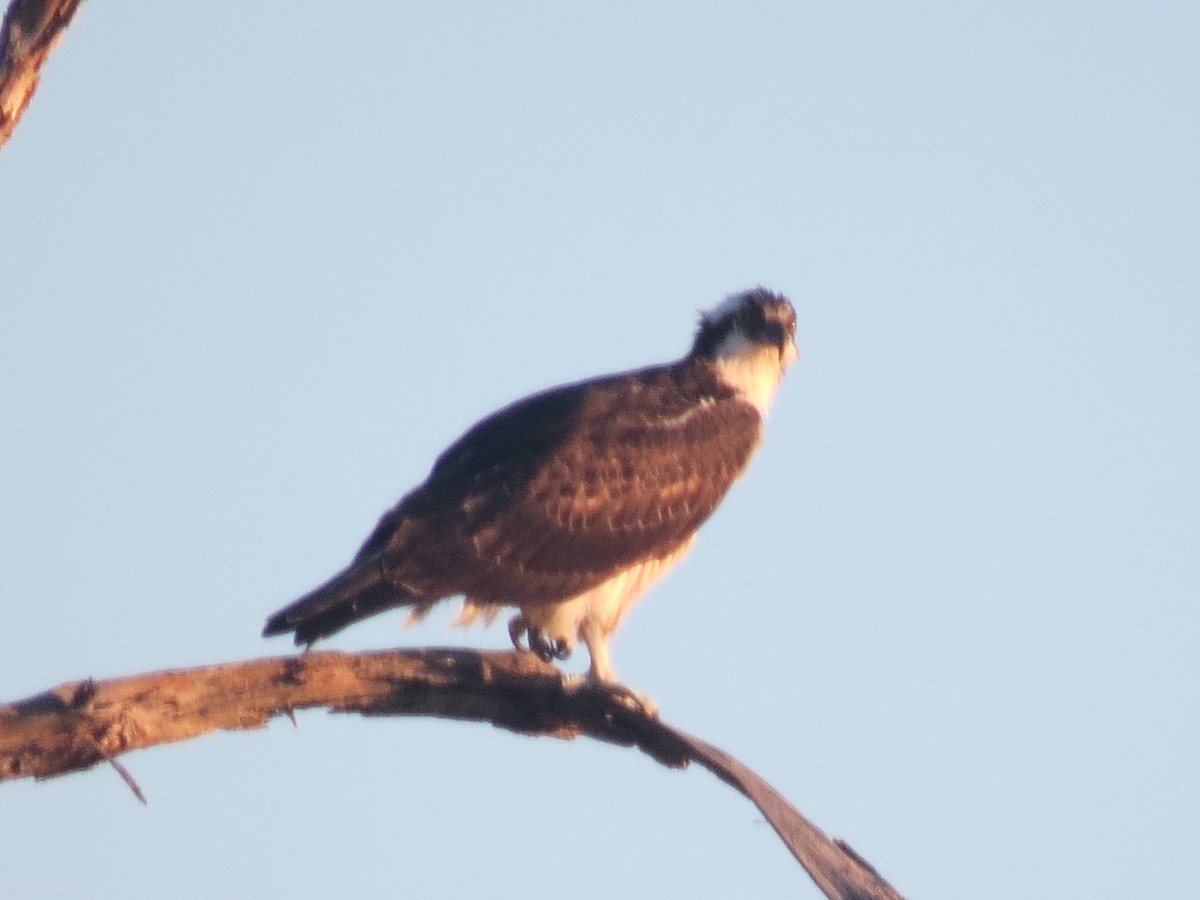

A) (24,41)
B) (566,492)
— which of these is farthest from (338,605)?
(24,41)

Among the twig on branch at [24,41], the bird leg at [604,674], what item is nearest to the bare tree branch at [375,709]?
the bird leg at [604,674]

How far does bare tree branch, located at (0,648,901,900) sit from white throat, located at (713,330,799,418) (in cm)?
330

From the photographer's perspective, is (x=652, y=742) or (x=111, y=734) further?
(x=652, y=742)

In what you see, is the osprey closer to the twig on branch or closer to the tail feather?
the tail feather

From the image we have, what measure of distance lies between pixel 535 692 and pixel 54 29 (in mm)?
3686

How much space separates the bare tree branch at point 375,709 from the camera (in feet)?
23.0

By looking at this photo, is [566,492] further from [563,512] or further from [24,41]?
[24,41]

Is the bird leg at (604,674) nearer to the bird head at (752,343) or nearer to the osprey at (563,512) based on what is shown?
the osprey at (563,512)

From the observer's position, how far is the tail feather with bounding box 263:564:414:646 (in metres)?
9.28

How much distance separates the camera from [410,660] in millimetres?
8094

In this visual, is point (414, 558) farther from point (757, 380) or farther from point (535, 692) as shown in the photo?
point (757, 380)

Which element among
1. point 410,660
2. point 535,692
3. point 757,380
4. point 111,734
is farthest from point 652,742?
point 757,380

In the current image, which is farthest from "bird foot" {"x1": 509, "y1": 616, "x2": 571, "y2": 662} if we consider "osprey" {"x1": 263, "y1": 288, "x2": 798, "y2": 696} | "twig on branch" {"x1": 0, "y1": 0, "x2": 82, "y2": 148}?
"twig on branch" {"x1": 0, "y1": 0, "x2": 82, "y2": 148}

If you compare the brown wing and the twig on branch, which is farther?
the brown wing
